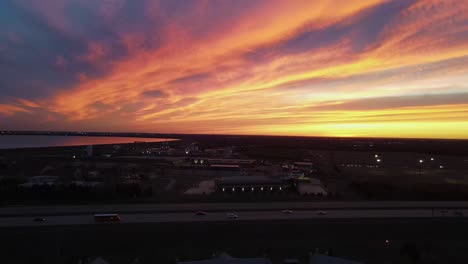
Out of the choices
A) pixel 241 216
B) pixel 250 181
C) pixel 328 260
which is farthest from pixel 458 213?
pixel 250 181

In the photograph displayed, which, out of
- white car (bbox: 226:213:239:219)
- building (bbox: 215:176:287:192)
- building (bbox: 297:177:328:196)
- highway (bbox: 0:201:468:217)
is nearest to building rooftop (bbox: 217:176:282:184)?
building (bbox: 215:176:287:192)

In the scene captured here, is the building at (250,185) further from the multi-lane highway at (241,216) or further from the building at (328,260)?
the building at (328,260)

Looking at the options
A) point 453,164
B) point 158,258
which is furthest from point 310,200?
point 453,164

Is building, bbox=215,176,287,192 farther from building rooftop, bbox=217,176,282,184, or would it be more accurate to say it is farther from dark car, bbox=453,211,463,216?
dark car, bbox=453,211,463,216

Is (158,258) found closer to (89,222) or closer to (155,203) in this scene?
(89,222)

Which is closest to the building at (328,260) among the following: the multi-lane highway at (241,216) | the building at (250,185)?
the multi-lane highway at (241,216)

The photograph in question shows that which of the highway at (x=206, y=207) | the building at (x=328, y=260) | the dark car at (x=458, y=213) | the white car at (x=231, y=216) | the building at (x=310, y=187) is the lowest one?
the highway at (x=206, y=207)
